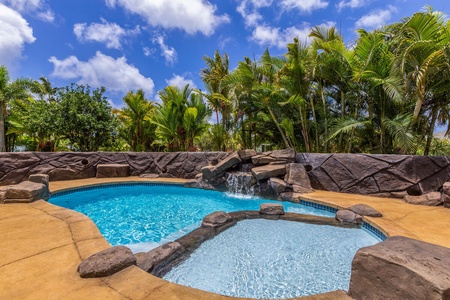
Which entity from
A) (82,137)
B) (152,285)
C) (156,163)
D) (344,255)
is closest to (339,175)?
(344,255)

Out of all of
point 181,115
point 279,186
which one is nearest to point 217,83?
point 181,115

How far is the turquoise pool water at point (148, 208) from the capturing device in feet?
13.3

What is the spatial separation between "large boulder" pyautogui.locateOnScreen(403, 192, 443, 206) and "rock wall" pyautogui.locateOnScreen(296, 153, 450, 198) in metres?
0.35

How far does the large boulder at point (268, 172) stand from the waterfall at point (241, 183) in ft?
0.79

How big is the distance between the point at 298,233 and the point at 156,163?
300 inches

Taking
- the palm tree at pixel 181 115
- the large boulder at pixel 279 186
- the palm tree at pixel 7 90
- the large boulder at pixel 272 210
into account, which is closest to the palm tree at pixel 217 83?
the palm tree at pixel 181 115

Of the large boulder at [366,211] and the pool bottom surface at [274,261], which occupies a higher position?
the large boulder at [366,211]

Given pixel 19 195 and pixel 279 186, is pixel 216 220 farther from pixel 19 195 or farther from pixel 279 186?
pixel 19 195

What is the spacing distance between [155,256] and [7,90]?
50.5ft

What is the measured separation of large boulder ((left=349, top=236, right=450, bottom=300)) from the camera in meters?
1.41

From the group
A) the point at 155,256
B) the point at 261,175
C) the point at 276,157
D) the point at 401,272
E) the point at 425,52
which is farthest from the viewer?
the point at 276,157

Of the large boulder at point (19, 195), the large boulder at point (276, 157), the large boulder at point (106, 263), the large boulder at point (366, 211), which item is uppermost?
the large boulder at point (276, 157)

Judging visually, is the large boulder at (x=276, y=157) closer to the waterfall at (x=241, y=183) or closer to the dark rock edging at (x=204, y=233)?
the waterfall at (x=241, y=183)

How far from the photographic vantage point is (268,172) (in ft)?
22.9
